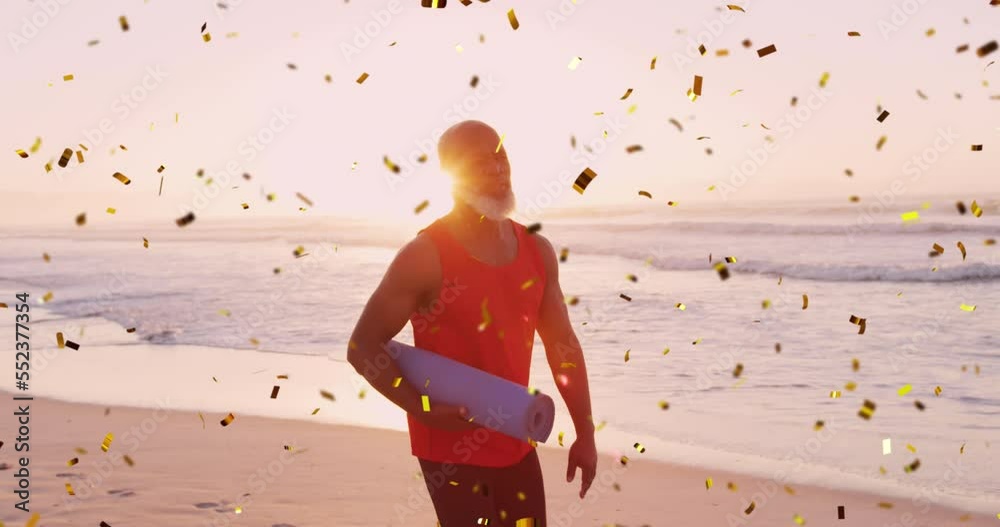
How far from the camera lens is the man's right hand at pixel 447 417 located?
9.77 feet

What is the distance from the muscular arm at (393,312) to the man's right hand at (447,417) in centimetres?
5

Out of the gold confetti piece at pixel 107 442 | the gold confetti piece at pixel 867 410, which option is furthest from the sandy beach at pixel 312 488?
the gold confetti piece at pixel 867 410

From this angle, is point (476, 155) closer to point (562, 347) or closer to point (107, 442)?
point (562, 347)

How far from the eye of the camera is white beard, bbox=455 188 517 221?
3061mm

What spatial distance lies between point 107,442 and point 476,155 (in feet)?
22.4

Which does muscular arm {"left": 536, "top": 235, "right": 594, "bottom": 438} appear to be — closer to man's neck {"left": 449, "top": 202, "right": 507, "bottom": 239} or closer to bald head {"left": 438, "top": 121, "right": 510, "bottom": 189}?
man's neck {"left": 449, "top": 202, "right": 507, "bottom": 239}

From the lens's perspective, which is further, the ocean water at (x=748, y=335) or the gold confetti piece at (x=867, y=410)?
the gold confetti piece at (x=867, y=410)

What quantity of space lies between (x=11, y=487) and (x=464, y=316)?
5794 millimetres

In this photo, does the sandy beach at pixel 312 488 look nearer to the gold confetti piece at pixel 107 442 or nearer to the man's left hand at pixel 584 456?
the gold confetti piece at pixel 107 442

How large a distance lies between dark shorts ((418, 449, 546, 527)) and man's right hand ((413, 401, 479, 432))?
0.52ft

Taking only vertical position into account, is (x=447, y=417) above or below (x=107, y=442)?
above

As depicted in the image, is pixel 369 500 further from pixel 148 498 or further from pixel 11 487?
pixel 11 487

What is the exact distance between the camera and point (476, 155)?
3066 millimetres

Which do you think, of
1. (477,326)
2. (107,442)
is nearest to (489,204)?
(477,326)
